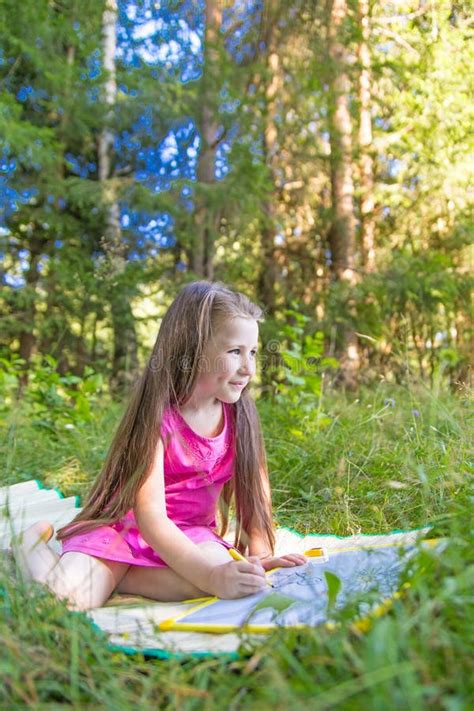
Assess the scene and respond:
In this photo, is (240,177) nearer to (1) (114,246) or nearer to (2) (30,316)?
(1) (114,246)

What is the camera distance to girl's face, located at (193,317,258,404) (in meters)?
2.07

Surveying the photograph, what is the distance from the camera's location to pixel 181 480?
2.15 m

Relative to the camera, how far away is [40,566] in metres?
1.76

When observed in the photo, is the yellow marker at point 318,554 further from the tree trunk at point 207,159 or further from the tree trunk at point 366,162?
the tree trunk at point 366,162

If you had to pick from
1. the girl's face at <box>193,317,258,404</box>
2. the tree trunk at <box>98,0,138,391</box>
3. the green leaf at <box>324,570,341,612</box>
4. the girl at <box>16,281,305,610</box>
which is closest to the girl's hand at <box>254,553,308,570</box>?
the girl at <box>16,281,305,610</box>

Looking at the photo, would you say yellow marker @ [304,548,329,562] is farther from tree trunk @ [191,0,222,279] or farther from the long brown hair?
tree trunk @ [191,0,222,279]

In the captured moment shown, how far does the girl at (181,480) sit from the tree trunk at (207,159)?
4011 mm

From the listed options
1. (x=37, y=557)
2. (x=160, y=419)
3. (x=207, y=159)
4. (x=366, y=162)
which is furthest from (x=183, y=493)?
(x=366, y=162)

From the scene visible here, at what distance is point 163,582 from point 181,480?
0.35 metres

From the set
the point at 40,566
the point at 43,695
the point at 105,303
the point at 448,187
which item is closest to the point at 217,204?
the point at 105,303

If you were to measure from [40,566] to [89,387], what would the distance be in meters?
2.46

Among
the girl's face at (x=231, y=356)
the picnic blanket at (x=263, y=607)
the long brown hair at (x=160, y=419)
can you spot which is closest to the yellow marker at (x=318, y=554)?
the picnic blanket at (x=263, y=607)

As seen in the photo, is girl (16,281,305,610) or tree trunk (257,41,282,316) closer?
girl (16,281,305,610)

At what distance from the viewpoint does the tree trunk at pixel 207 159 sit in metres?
6.05
